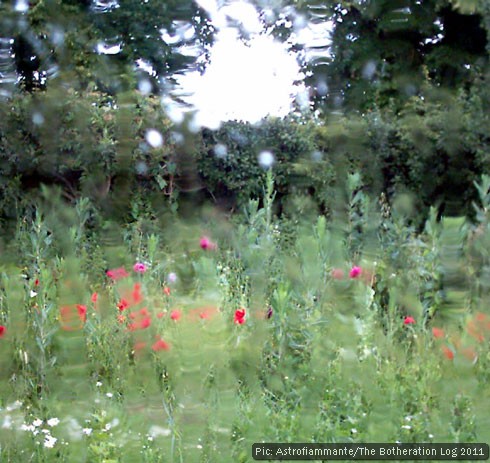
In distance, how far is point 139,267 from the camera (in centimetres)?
70

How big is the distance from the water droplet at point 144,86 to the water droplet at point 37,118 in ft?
0.43

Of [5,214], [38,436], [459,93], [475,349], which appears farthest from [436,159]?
[38,436]

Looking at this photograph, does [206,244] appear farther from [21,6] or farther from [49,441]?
[49,441]

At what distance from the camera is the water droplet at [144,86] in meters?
0.57

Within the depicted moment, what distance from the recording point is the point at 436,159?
2.36 ft

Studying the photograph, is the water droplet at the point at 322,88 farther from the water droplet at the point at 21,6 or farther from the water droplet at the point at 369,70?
the water droplet at the point at 21,6

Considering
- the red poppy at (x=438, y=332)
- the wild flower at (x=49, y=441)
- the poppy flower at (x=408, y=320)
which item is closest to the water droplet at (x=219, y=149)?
the red poppy at (x=438, y=332)

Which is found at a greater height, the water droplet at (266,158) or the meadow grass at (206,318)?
the water droplet at (266,158)

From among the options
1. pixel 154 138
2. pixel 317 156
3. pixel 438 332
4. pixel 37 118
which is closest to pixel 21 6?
pixel 37 118

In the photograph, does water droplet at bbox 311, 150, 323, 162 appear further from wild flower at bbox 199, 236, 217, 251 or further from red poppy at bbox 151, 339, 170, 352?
red poppy at bbox 151, 339, 170, 352

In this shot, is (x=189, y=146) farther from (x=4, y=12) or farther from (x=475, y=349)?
(x=475, y=349)

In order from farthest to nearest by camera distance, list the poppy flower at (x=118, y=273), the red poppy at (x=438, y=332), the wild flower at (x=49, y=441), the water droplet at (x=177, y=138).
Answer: the wild flower at (x=49, y=441) → the red poppy at (x=438, y=332) → the poppy flower at (x=118, y=273) → the water droplet at (x=177, y=138)

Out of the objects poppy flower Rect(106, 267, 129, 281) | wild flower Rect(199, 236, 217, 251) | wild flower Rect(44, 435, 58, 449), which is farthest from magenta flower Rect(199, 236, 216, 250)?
wild flower Rect(44, 435, 58, 449)

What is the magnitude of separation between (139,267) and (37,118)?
190 mm
